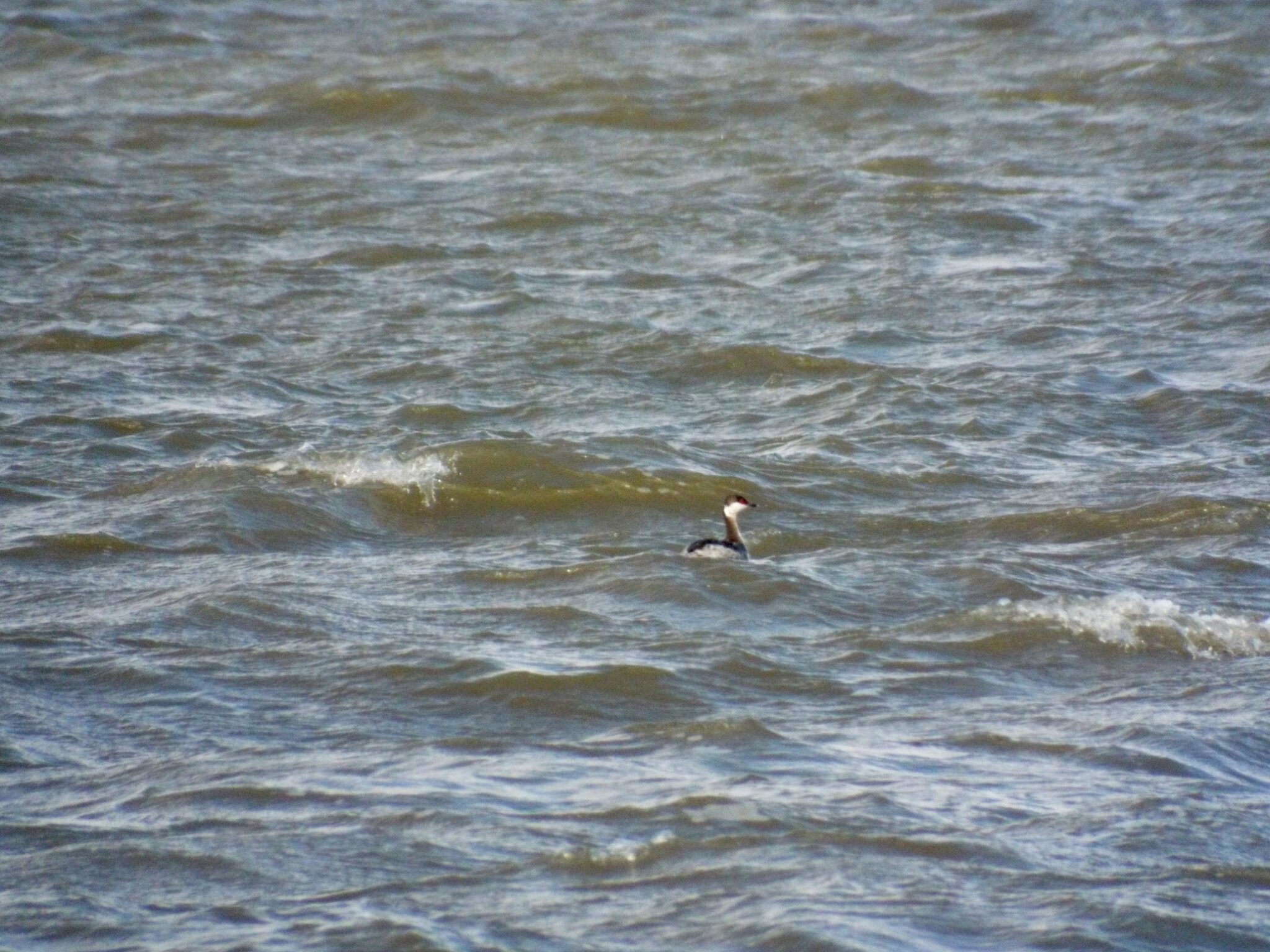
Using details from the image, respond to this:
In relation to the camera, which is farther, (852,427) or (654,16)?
(654,16)

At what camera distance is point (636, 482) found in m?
10.7

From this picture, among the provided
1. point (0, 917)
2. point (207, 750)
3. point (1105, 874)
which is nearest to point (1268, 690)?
point (1105, 874)

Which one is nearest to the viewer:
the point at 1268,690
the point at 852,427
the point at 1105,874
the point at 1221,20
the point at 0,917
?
the point at 0,917

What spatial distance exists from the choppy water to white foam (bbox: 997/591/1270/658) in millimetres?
33

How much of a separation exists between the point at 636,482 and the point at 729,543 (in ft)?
4.59

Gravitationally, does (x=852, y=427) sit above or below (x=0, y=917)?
below

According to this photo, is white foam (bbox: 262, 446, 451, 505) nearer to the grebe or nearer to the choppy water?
the choppy water

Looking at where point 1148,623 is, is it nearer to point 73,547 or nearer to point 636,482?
point 636,482

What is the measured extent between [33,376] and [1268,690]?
7833mm

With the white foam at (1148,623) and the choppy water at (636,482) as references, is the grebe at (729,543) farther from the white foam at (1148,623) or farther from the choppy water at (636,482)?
the white foam at (1148,623)

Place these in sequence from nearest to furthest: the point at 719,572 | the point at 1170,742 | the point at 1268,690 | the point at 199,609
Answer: the point at 1170,742
the point at 1268,690
the point at 199,609
the point at 719,572

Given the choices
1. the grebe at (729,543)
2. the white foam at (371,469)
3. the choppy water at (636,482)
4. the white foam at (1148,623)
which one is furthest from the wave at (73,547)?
the white foam at (1148,623)

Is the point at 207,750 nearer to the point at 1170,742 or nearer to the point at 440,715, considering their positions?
the point at 440,715

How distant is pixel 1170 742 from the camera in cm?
705
